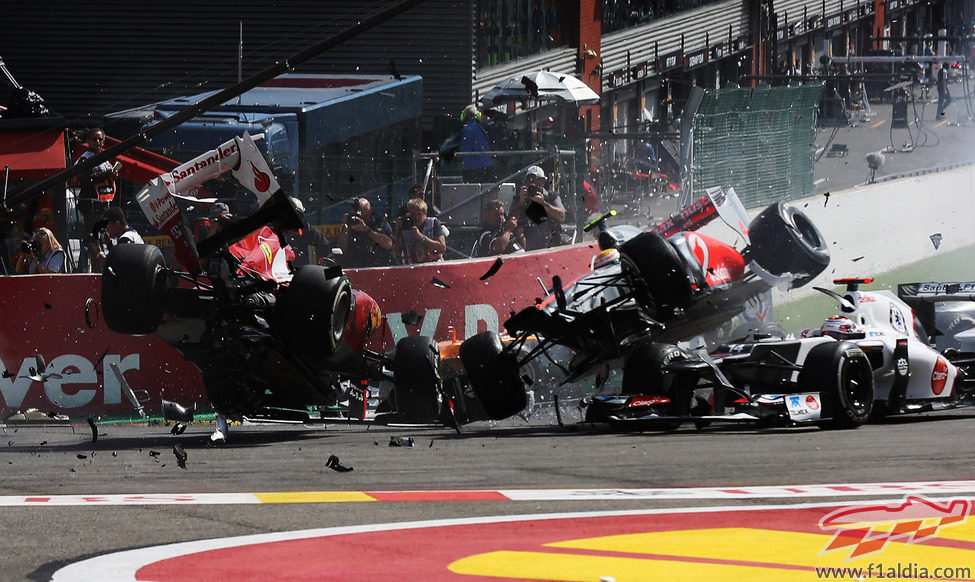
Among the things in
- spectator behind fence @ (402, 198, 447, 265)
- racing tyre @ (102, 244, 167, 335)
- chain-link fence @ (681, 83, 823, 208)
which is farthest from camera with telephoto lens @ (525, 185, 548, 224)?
racing tyre @ (102, 244, 167, 335)

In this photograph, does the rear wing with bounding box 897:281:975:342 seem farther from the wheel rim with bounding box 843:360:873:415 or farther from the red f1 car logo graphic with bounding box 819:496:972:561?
the red f1 car logo graphic with bounding box 819:496:972:561

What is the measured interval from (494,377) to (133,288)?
2.80 meters

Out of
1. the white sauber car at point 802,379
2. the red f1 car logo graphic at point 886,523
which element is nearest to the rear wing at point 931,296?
the white sauber car at point 802,379

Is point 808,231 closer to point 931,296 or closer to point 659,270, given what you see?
point 931,296

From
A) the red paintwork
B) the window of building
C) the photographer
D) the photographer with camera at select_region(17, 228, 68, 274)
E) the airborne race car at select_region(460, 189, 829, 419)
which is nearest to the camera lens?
the airborne race car at select_region(460, 189, 829, 419)

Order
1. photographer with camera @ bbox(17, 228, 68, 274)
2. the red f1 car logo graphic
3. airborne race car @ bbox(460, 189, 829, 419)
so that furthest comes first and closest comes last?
photographer with camera @ bbox(17, 228, 68, 274)
airborne race car @ bbox(460, 189, 829, 419)
the red f1 car logo graphic

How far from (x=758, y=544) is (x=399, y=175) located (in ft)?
34.0

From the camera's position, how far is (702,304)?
12031 millimetres

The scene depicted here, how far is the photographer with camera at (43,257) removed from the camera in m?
13.6

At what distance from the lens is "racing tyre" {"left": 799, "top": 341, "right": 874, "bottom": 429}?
34.9 ft

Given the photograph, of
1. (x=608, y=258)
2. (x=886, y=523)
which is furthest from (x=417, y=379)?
(x=886, y=523)

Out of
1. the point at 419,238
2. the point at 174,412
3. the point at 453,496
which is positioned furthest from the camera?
the point at 419,238

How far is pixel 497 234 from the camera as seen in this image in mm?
15195

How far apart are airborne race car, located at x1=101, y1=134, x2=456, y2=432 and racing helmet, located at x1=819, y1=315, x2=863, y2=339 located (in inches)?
123
